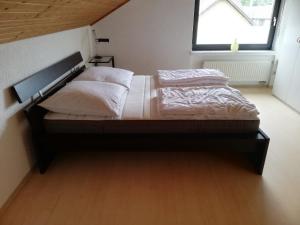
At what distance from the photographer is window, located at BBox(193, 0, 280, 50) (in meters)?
3.83

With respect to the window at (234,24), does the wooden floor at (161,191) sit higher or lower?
lower

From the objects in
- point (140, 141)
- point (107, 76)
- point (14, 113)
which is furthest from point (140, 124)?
point (14, 113)

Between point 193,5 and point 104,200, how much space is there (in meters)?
3.19

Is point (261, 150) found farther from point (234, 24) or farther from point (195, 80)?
point (234, 24)

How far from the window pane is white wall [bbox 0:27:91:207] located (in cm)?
273

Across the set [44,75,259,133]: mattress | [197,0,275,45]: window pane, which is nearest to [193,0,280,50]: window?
[197,0,275,45]: window pane

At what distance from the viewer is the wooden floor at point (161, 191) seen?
5.16 feet

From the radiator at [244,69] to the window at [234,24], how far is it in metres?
0.30

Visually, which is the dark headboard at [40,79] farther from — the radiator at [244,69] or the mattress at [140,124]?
the radiator at [244,69]

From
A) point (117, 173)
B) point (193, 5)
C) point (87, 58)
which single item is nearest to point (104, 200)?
point (117, 173)

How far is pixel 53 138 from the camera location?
1918 millimetres

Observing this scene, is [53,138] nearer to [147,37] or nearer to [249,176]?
[249,176]

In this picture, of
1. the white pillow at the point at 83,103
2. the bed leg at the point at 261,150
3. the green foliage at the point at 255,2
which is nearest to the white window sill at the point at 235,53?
the green foliage at the point at 255,2

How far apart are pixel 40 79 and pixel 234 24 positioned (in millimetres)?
3398
